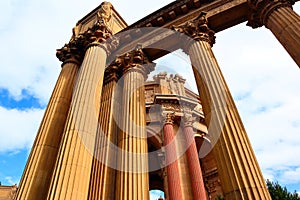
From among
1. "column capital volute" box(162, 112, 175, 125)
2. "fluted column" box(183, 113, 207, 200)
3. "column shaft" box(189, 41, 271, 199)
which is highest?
"column capital volute" box(162, 112, 175, 125)

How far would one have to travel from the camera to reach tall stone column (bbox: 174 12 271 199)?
7.06m

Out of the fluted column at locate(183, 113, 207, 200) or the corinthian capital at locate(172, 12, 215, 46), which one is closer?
the corinthian capital at locate(172, 12, 215, 46)

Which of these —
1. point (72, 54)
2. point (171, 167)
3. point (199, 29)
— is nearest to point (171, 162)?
point (171, 167)

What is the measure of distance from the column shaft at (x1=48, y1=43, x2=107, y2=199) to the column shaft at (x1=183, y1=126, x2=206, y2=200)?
1342 centimetres

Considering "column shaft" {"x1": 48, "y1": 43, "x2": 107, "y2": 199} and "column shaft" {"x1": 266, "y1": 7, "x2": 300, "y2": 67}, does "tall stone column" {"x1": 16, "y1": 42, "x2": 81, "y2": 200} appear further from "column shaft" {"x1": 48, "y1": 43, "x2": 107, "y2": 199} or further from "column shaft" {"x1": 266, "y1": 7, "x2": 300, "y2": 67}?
"column shaft" {"x1": 266, "y1": 7, "x2": 300, "y2": 67}

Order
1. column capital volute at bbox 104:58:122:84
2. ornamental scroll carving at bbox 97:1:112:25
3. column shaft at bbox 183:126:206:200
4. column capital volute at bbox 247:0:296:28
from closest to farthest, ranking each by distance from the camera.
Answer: column capital volute at bbox 247:0:296:28
column capital volute at bbox 104:58:122:84
ornamental scroll carving at bbox 97:1:112:25
column shaft at bbox 183:126:206:200

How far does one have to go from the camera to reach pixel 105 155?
1080 cm

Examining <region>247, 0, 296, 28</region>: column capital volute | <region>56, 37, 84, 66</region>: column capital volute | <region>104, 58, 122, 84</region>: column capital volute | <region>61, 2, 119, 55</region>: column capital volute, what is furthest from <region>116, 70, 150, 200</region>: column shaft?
<region>247, 0, 296, 28</region>: column capital volute

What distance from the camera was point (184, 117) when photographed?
26078 mm

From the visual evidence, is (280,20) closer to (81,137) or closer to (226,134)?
(226,134)

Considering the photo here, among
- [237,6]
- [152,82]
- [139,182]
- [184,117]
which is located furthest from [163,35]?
[152,82]

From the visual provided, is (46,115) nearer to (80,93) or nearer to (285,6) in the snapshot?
(80,93)

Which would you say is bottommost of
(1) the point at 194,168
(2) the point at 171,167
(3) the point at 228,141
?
(3) the point at 228,141

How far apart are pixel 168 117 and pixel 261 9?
51.5 feet
